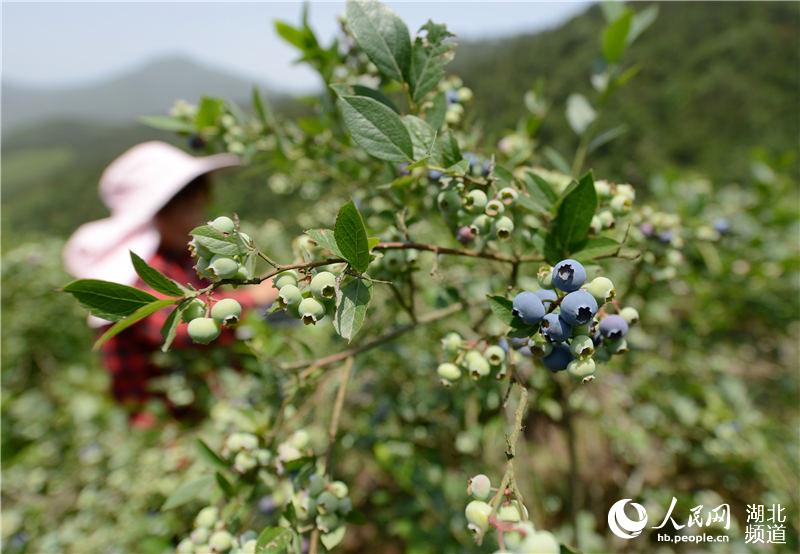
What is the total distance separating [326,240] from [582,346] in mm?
308

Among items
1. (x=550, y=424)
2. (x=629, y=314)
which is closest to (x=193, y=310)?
(x=629, y=314)

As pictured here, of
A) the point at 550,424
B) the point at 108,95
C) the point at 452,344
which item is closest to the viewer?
the point at 452,344

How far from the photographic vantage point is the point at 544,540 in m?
0.45

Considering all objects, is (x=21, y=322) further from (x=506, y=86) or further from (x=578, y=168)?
(x=506, y=86)

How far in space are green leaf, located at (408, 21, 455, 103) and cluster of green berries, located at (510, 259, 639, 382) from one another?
330mm

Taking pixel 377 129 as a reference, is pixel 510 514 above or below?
below

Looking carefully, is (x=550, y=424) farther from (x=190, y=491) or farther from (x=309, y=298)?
(x=309, y=298)

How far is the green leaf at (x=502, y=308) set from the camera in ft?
1.89

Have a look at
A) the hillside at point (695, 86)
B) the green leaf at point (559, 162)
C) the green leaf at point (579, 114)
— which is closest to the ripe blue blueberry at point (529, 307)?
the green leaf at point (559, 162)

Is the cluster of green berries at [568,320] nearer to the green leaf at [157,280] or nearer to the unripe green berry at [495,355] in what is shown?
the unripe green berry at [495,355]

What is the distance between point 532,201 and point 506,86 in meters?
36.5

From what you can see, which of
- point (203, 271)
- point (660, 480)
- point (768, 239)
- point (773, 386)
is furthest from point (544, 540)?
point (773, 386)

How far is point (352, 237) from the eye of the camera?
51cm

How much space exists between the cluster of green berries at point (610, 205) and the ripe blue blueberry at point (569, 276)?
0.21 m
